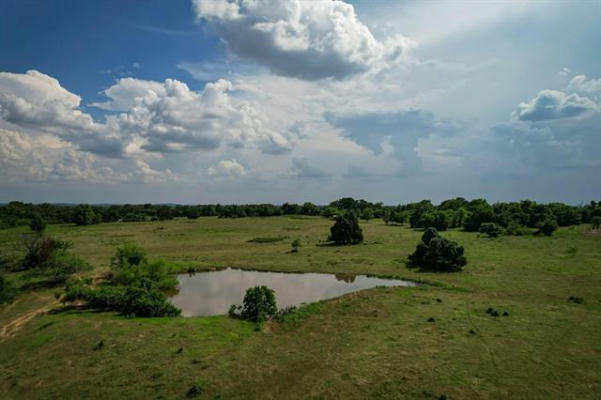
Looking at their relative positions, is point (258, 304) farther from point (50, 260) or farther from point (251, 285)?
point (50, 260)

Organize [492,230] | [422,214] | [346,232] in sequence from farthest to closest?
[422,214]
[492,230]
[346,232]

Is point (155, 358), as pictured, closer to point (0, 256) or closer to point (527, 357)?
point (527, 357)

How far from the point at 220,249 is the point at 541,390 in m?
58.7

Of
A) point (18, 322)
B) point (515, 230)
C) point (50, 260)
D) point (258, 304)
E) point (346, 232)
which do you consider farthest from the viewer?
point (515, 230)

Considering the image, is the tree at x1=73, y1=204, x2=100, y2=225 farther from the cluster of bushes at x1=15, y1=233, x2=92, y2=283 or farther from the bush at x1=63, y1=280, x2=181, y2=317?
the bush at x1=63, y1=280, x2=181, y2=317

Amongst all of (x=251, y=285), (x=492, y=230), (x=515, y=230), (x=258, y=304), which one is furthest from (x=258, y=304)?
(x=515, y=230)

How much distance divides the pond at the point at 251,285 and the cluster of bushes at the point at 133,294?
2.74 m

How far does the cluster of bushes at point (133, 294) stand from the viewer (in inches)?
1146

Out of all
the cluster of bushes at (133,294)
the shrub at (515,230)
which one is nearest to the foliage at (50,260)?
the cluster of bushes at (133,294)

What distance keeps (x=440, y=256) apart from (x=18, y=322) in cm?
4707

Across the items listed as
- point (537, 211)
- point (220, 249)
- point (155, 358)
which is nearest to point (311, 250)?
point (220, 249)

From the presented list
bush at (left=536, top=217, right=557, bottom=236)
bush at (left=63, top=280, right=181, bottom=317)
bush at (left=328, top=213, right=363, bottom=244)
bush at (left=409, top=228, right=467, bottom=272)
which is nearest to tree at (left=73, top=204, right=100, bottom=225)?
bush at (left=328, top=213, right=363, bottom=244)

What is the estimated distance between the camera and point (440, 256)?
46125mm

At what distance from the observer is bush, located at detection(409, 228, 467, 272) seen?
150 ft
